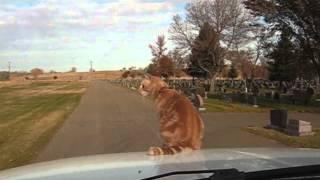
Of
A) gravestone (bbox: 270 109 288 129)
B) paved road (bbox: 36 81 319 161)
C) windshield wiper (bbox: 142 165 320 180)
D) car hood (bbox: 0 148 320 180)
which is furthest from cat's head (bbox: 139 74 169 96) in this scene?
gravestone (bbox: 270 109 288 129)

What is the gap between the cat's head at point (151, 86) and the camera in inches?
271

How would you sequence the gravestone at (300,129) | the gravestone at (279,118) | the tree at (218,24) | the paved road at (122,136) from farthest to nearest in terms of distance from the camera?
the tree at (218,24), the gravestone at (279,118), the gravestone at (300,129), the paved road at (122,136)

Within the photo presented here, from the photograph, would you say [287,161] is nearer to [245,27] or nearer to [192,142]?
[192,142]

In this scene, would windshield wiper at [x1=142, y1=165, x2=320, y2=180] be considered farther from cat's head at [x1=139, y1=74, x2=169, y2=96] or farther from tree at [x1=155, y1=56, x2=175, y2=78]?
tree at [x1=155, y1=56, x2=175, y2=78]

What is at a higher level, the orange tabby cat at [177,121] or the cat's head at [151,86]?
the cat's head at [151,86]

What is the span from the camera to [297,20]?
3516 centimetres

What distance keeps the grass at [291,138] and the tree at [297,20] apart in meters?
15.0

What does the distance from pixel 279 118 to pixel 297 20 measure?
54.3 ft

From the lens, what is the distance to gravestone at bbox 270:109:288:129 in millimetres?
19509

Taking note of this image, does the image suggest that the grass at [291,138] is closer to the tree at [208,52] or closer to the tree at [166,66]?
the tree at [208,52]

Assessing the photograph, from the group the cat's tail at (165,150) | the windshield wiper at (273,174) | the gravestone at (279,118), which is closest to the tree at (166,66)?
the gravestone at (279,118)

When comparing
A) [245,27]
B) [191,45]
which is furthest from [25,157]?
[191,45]

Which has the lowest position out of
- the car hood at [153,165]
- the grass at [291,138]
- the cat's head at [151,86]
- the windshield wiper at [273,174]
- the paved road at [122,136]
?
the paved road at [122,136]

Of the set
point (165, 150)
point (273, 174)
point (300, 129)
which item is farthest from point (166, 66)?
point (273, 174)
